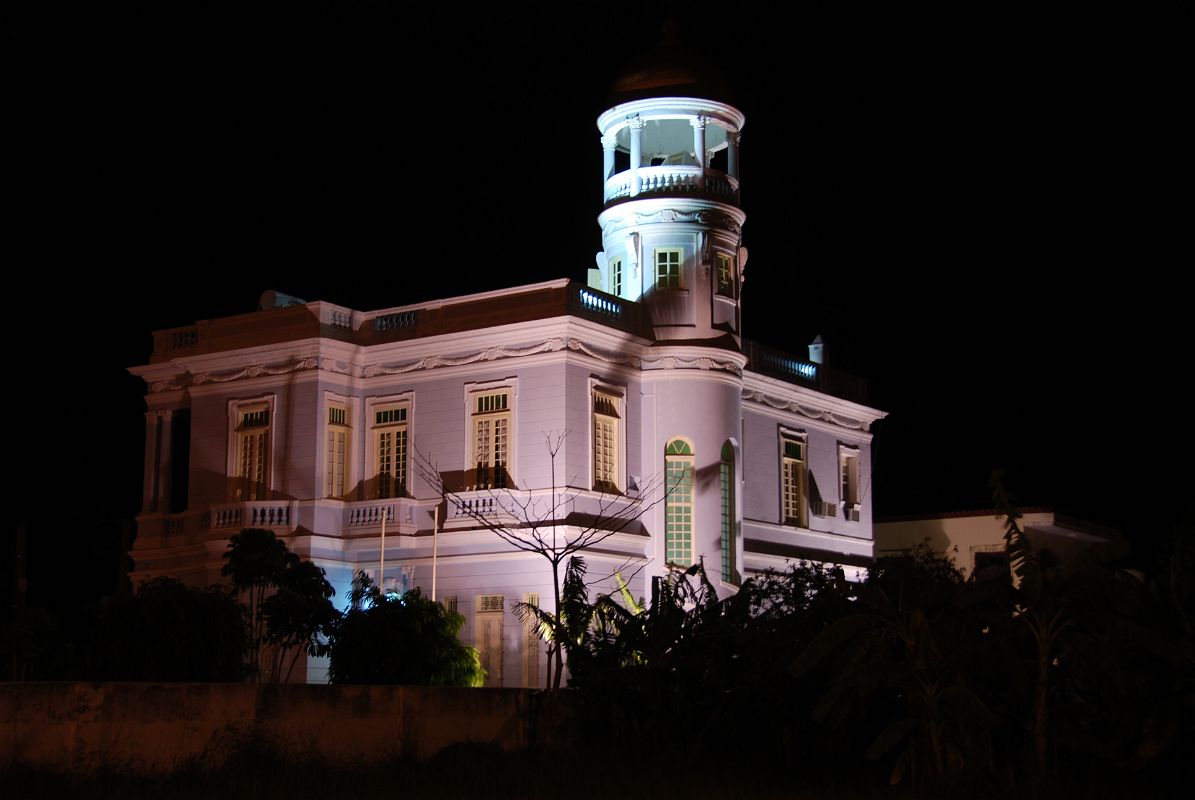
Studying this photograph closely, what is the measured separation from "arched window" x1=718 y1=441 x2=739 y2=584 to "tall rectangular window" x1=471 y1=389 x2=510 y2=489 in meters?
4.75

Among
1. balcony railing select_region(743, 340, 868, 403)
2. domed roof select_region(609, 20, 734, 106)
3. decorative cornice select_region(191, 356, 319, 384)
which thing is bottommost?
decorative cornice select_region(191, 356, 319, 384)

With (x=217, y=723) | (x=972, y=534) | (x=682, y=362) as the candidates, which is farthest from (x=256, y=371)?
(x=972, y=534)

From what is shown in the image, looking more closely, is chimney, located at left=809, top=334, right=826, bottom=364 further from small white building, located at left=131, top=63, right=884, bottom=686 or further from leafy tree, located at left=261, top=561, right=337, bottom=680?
leafy tree, located at left=261, top=561, right=337, bottom=680

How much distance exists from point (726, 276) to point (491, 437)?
676cm

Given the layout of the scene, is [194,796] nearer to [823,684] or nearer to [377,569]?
[823,684]

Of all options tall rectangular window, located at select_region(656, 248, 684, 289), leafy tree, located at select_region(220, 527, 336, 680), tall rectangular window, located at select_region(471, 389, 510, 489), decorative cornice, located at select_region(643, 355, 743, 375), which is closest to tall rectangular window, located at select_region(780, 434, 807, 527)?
decorative cornice, located at select_region(643, 355, 743, 375)

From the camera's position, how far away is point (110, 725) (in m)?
17.2

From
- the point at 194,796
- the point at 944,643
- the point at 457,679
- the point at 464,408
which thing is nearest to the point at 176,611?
the point at 457,679

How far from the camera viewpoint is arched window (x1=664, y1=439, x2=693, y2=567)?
3394 centimetres

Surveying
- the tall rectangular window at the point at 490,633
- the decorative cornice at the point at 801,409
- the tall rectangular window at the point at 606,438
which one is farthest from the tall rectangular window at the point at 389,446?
the decorative cornice at the point at 801,409

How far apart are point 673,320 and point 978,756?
17.9 m

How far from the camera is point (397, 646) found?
→ 27.9m

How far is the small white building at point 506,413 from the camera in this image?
32.2 meters

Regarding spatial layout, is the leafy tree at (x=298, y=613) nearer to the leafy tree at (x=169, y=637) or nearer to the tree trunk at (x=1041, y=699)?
the leafy tree at (x=169, y=637)
